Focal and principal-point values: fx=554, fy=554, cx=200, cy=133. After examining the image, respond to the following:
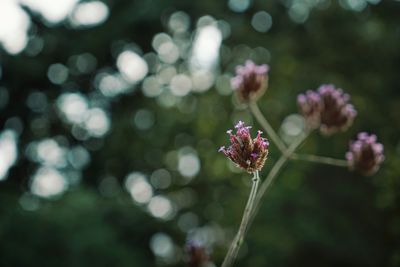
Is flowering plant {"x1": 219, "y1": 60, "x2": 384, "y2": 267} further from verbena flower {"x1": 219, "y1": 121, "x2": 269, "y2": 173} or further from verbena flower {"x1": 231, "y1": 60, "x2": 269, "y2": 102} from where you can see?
verbena flower {"x1": 219, "y1": 121, "x2": 269, "y2": 173}

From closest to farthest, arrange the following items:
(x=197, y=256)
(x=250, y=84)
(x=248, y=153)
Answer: (x=248, y=153)
(x=197, y=256)
(x=250, y=84)

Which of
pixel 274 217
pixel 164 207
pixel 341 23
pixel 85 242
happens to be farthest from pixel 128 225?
pixel 341 23

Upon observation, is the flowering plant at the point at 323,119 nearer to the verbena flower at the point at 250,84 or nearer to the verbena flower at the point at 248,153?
the verbena flower at the point at 250,84

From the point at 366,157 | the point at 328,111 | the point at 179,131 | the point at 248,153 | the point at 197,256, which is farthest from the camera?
the point at 179,131

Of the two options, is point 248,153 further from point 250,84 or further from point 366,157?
point 250,84

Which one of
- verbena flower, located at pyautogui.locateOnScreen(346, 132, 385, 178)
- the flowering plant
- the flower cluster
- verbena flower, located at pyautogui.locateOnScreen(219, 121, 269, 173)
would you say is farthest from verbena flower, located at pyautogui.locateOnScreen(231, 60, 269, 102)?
verbena flower, located at pyautogui.locateOnScreen(219, 121, 269, 173)

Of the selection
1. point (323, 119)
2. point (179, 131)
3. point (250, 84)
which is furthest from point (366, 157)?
point (179, 131)

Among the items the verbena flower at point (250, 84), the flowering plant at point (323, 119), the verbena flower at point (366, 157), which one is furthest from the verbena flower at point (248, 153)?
the verbena flower at point (250, 84)
